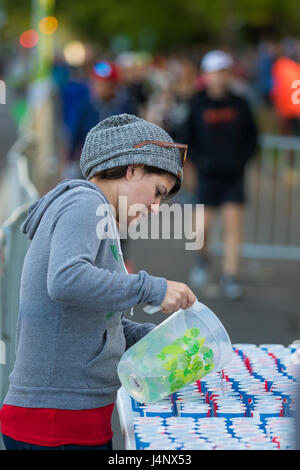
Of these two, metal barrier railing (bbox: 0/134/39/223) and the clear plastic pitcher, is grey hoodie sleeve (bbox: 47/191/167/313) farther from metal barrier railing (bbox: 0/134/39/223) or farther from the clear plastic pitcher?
metal barrier railing (bbox: 0/134/39/223)

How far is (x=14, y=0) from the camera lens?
60.7 metres

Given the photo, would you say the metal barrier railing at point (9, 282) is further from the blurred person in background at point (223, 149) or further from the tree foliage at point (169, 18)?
the tree foliage at point (169, 18)

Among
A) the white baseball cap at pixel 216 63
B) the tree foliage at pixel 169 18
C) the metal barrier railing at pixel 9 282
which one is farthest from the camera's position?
the tree foliage at pixel 169 18

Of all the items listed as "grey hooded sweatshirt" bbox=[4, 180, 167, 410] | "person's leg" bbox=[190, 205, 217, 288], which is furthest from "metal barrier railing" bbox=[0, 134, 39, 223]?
"grey hooded sweatshirt" bbox=[4, 180, 167, 410]

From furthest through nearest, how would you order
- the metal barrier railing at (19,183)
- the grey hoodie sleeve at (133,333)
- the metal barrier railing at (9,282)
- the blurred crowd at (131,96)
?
the blurred crowd at (131,96)
the metal barrier railing at (19,183)
the metal barrier railing at (9,282)
the grey hoodie sleeve at (133,333)

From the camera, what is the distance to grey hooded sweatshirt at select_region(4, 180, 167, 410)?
2.30 m

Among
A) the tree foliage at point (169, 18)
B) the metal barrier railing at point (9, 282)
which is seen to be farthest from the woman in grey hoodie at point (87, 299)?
the tree foliage at point (169, 18)

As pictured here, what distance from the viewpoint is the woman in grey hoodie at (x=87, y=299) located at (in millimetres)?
2352

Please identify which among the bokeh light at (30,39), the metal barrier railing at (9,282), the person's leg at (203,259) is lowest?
the person's leg at (203,259)

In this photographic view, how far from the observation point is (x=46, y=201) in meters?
2.50

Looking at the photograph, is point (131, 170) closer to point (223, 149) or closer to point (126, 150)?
point (126, 150)

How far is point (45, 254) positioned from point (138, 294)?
1.00 ft

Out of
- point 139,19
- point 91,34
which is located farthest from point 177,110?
point 91,34

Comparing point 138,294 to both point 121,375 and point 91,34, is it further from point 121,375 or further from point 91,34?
point 91,34
